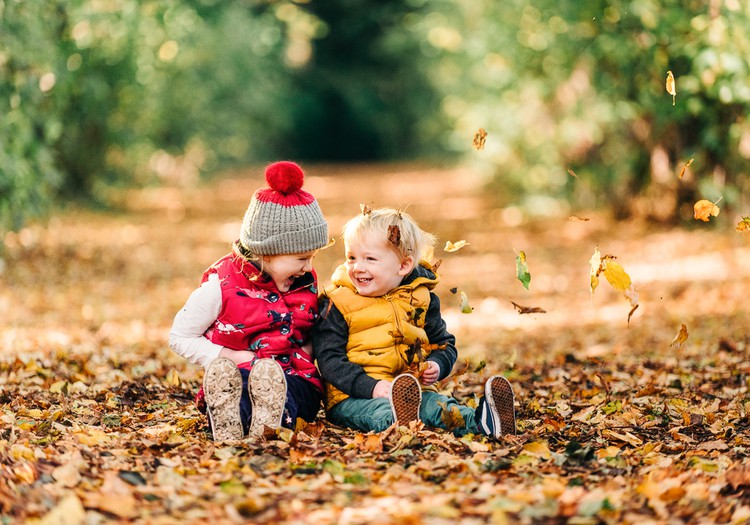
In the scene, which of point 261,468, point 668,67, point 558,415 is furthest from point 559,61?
point 261,468

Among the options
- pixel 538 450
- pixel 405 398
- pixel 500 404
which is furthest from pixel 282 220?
pixel 538 450

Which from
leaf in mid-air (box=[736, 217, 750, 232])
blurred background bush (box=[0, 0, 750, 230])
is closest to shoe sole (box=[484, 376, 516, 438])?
leaf in mid-air (box=[736, 217, 750, 232])

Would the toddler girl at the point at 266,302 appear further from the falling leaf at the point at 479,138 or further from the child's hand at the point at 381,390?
the falling leaf at the point at 479,138

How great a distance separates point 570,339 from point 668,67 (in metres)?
Answer: 4.57

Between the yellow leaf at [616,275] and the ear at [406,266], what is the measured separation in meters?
0.90

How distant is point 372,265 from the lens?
13.1 ft

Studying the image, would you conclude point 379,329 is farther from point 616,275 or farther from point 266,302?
point 616,275

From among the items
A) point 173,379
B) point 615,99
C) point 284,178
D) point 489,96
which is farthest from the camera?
point 489,96

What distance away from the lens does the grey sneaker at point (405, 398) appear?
3.78 m

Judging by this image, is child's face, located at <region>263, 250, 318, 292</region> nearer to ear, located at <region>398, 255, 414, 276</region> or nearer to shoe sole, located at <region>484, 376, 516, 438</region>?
ear, located at <region>398, 255, 414, 276</region>

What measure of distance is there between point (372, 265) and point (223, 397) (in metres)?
0.84

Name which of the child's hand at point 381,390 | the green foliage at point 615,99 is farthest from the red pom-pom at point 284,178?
the green foliage at point 615,99

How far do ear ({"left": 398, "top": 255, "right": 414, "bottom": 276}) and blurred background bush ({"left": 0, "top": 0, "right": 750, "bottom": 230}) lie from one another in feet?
11.0

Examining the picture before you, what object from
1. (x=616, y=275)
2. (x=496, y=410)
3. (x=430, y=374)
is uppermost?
(x=616, y=275)
